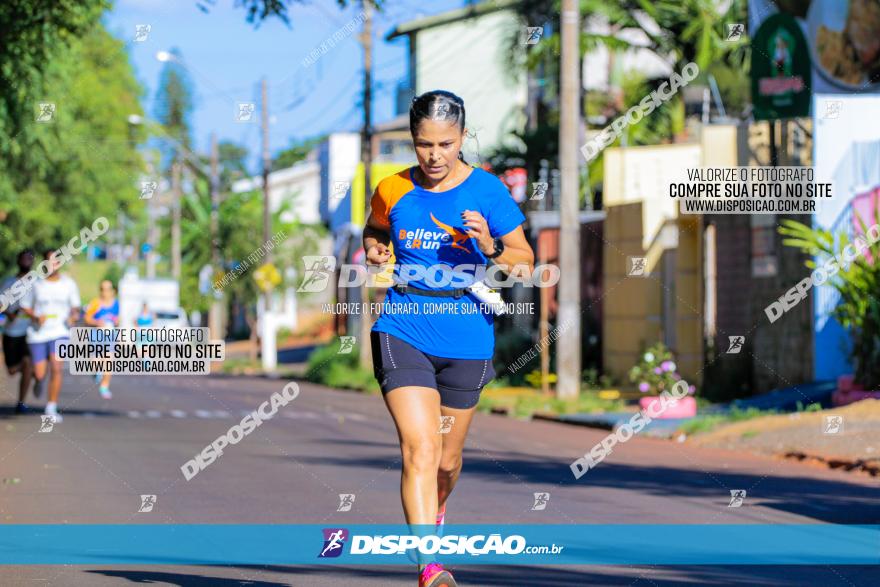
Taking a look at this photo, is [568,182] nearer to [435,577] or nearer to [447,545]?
[447,545]

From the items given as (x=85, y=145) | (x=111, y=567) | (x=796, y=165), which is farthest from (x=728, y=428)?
(x=85, y=145)

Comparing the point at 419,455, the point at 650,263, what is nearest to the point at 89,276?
the point at 650,263

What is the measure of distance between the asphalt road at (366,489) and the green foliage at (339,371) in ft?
43.7

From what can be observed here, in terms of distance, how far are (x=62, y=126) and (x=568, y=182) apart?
11.4 m

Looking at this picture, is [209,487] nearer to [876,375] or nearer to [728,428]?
[728,428]

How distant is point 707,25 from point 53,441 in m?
19.9

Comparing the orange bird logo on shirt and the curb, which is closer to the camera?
the orange bird logo on shirt

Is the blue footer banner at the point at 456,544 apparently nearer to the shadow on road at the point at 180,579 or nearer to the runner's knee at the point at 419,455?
the shadow on road at the point at 180,579

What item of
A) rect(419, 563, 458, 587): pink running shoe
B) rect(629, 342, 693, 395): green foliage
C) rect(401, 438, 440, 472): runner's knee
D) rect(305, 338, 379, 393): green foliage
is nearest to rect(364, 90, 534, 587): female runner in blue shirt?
rect(401, 438, 440, 472): runner's knee

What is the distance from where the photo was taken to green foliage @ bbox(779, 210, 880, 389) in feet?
64.6

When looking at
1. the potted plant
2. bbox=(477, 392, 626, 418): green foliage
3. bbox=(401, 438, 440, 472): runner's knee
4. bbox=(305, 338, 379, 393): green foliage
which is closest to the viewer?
bbox=(401, 438, 440, 472): runner's knee

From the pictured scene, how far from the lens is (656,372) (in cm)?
2386

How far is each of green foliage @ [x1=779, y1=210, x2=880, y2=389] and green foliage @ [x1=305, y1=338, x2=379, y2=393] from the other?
13519 mm

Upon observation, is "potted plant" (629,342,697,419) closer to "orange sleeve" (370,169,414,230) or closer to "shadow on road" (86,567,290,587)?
"shadow on road" (86,567,290,587)
